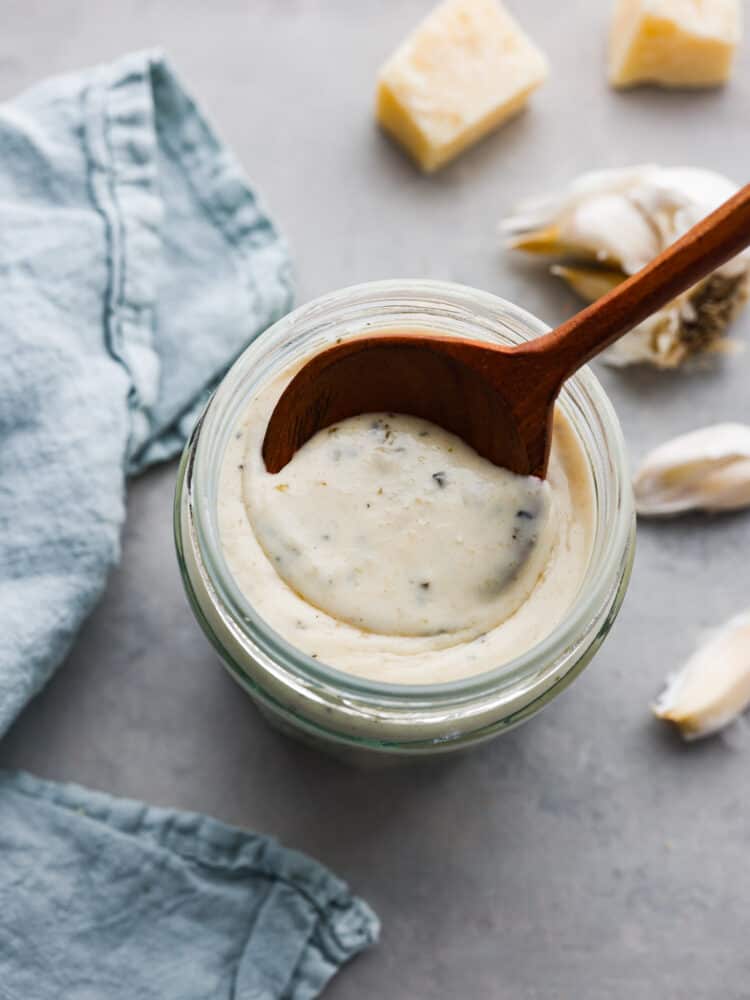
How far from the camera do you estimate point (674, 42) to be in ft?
3.45

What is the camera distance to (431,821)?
0.95m

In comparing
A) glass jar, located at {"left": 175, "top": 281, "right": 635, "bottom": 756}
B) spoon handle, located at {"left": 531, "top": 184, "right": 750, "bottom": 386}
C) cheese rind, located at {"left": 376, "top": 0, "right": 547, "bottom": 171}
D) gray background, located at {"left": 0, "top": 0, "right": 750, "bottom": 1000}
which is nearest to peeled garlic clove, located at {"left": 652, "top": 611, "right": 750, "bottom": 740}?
gray background, located at {"left": 0, "top": 0, "right": 750, "bottom": 1000}

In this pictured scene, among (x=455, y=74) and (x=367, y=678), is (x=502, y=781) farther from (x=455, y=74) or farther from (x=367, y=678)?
(x=455, y=74)

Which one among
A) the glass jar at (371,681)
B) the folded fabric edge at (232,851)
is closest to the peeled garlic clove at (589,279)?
the glass jar at (371,681)

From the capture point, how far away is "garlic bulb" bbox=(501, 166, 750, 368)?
99 cm

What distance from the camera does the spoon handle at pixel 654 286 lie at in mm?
638

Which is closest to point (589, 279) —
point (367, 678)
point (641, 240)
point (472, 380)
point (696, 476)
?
point (641, 240)

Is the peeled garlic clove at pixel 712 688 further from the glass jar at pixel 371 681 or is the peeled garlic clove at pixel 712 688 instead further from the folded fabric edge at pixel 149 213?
the folded fabric edge at pixel 149 213

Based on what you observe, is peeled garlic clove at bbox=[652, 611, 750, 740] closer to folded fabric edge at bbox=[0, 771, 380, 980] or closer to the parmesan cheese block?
folded fabric edge at bbox=[0, 771, 380, 980]

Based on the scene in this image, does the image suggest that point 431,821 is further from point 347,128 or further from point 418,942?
point 347,128

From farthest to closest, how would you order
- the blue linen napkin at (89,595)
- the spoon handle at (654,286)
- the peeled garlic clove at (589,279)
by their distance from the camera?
the peeled garlic clove at (589,279) → the blue linen napkin at (89,595) → the spoon handle at (654,286)

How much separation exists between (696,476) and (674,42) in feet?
1.34

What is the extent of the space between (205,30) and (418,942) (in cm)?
85

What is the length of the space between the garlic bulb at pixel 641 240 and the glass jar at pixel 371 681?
264 mm
